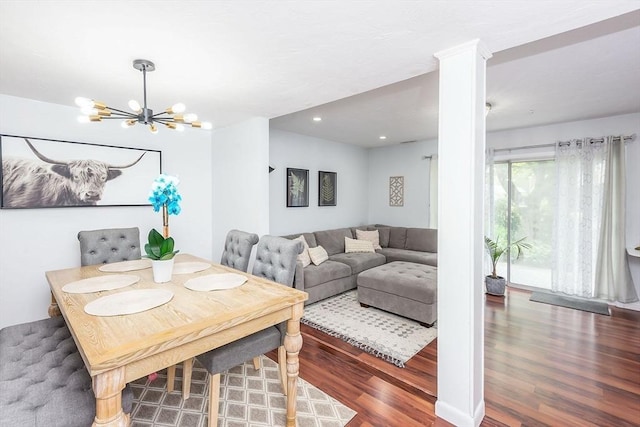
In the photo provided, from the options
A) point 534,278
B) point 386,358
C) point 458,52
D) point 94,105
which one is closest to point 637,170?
point 534,278

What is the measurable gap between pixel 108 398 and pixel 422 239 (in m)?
4.82

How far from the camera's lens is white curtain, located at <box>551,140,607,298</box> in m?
3.84

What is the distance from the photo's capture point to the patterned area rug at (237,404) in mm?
1818

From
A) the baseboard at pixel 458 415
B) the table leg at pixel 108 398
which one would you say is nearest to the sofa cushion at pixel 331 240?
the baseboard at pixel 458 415

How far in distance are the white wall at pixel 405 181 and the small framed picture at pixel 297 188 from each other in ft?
5.95

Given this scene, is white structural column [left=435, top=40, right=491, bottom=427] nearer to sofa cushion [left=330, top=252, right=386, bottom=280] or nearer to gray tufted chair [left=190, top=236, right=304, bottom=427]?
gray tufted chair [left=190, top=236, right=304, bottom=427]

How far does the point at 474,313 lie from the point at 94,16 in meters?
2.52

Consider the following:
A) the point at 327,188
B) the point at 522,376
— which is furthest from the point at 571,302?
the point at 327,188

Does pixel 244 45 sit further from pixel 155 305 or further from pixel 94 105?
pixel 155 305

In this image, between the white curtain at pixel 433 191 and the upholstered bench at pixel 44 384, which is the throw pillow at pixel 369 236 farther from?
the upholstered bench at pixel 44 384

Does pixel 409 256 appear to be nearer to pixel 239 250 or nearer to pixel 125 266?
pixel 239 250

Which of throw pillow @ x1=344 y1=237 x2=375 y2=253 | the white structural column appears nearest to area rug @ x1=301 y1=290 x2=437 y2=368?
the white structural column

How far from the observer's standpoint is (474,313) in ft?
5.64

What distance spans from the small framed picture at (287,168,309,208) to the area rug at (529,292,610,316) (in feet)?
11.5
